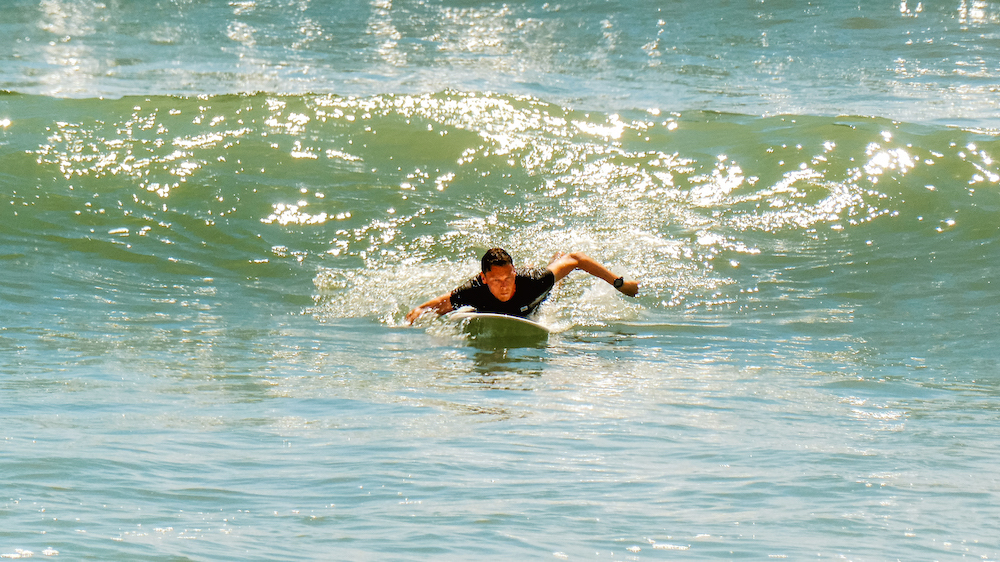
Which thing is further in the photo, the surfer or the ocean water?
the surfer

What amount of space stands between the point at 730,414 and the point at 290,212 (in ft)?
27.2

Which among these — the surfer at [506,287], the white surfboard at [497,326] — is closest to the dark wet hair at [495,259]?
the surfer at [506,287]

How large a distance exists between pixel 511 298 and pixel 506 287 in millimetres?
164

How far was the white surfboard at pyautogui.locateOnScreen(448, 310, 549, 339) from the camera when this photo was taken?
8547 millimetres

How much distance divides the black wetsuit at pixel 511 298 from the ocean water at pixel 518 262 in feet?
1.19

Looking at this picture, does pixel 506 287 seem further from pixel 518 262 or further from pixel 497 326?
pixel 518 262

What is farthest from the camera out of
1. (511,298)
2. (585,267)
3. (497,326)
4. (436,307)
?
(585,267)

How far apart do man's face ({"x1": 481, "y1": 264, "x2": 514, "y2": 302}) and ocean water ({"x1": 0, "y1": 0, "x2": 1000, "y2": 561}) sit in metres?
0.61

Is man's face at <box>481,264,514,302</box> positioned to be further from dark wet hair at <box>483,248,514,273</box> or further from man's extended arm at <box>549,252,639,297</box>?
man's extended arm at <box>549,252,639,297</box>

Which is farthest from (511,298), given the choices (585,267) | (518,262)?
(518,262)

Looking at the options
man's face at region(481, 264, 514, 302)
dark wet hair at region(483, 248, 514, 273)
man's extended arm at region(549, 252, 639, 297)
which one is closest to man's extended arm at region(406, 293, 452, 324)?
man's face at region(481, 264, 514, 302)

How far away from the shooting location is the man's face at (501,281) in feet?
Result: 28.4

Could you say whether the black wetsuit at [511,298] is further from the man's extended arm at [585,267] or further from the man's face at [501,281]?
the man's extended arm at [585,267]

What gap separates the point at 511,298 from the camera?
8.92 metres
